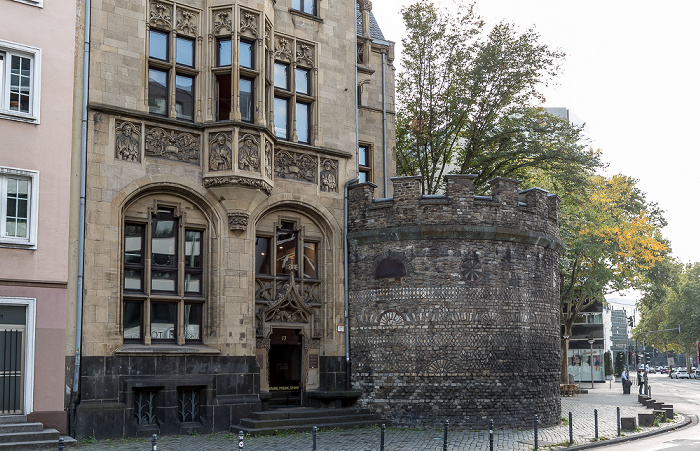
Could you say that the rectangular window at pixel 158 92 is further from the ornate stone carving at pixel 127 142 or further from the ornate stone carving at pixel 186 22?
the ornate stone carving at pixel 186 22

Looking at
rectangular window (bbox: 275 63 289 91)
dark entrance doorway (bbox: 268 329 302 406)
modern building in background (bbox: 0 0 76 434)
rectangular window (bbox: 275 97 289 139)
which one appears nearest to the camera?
modern building in background (bbox: 0 0 76 434)

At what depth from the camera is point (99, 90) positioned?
61.5 feet

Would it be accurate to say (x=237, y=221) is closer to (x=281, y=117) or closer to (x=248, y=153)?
(x=248, y=153)

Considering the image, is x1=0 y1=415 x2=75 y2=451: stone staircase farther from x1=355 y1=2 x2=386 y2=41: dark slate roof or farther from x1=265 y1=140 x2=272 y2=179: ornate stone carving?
x1=355 y1=2 x2=386 y2=41: dark slate roof

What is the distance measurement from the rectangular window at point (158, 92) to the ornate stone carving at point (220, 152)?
5.13 feet

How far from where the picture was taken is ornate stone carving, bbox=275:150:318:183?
71.9 ft

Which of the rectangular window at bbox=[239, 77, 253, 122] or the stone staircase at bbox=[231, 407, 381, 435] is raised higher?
the rectangular window at bbox=[239, 77, 253, 122]

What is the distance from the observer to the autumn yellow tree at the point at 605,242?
3688 cm

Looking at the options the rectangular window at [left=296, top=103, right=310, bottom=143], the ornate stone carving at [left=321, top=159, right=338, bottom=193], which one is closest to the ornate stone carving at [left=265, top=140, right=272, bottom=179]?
the rectangular window at [left=296, top=103, right=310, bottom=143]

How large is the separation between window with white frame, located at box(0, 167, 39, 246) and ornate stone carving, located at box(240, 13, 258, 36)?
694 cm

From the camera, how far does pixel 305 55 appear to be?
23.2 meters

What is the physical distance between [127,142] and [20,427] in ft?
23.8

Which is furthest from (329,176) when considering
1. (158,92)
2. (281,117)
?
(158,92)

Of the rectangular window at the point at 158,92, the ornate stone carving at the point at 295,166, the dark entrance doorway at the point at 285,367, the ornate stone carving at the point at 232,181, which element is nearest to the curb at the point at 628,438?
the dark entrance doorway at the point at 285,367
